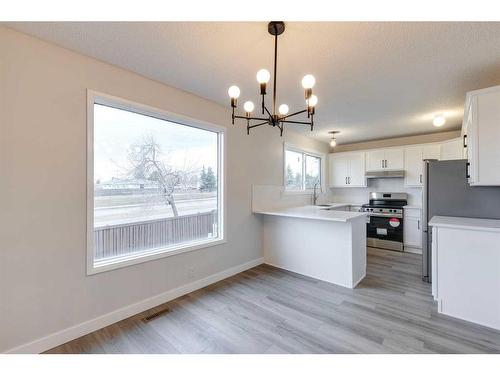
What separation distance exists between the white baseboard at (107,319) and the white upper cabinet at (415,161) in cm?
429

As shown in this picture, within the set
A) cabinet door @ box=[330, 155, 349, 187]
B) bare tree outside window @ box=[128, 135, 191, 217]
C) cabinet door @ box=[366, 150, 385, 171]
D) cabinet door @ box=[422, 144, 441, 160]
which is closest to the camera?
bare tree outside window @ box=[128, 135, 191, 217]

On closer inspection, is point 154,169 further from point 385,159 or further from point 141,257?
point 385,159

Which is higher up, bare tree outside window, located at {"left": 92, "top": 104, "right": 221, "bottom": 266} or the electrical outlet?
bare tree outside window, located at {"left": 92, "top": 104, "right": 221, "bottom": 266}

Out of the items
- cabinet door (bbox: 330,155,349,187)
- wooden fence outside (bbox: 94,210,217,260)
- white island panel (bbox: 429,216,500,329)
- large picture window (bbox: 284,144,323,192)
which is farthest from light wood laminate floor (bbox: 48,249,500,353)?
cabinet door (bbox: 330,155,349,187)

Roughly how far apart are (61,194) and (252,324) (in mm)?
2064

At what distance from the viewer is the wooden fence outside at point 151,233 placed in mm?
2230

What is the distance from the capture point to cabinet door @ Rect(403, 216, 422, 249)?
14.4 feet

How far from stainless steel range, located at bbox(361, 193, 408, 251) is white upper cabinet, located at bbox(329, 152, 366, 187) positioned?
0.68 m

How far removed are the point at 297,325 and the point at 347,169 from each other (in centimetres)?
440

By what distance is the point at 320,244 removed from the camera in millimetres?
3176

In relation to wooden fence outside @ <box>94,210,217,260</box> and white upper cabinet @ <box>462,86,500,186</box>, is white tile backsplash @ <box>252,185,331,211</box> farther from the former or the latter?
white upper cabinet @ <box>462,86,500,186</box>

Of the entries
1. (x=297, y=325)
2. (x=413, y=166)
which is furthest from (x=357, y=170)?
(x=297, y=325)
